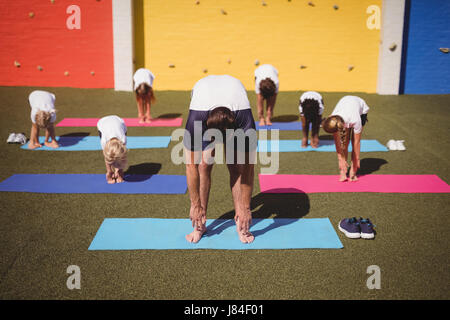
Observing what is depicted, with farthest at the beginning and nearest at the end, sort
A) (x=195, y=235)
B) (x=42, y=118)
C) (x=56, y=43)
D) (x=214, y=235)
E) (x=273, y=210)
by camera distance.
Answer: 1. (x=56, y=43)
2. (x=42, y=118)
3. (x=273, y=210)
4. (x=214, y=235)
5. (x=195, y=235)

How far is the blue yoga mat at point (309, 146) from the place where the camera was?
7738 mm

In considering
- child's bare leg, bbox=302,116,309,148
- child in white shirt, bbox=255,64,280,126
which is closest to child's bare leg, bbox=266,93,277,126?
child in white shirt, bbox=255,64,280,126

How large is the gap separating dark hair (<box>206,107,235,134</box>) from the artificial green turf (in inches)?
49.6

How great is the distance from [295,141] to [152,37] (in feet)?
21.0

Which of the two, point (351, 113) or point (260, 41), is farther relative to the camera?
point (260, 41)

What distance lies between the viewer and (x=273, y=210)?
17.4ft

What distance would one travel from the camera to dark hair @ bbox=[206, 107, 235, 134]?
385cm

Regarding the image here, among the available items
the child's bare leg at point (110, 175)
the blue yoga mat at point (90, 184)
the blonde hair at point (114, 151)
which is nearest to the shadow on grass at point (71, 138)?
the blue yoga mat at point (90, 184)

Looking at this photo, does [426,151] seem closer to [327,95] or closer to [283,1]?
[327,95]

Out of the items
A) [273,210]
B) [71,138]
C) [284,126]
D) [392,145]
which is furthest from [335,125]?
[71,138]

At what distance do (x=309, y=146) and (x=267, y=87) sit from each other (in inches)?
56.0

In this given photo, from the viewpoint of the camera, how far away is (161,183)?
20.1ft

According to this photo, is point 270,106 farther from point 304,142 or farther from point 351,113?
point 351,113
